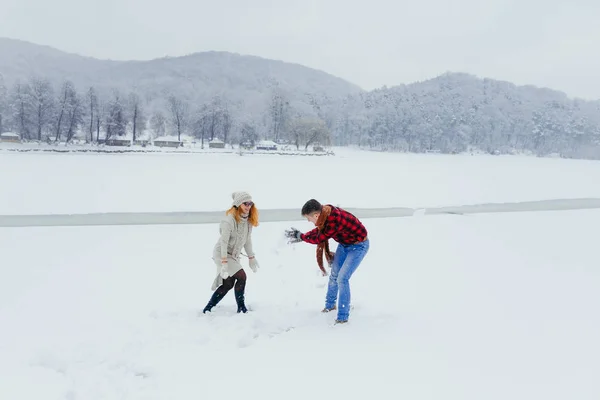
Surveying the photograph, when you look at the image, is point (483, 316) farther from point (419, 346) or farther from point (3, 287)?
point (3, 287)

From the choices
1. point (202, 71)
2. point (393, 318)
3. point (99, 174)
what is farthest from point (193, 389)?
point (202, 71)

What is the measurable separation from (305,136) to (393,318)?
2490 inches

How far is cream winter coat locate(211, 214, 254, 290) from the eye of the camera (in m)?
5.14

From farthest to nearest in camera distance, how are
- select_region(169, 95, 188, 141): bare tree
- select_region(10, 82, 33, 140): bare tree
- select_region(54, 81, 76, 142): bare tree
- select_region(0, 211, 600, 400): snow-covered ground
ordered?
select_region(169, 95, 188, 141): bare tree < select_region(54, 81, 76, 142): bare tree < select_region(10, 82, 33, 140): bare tree < select_region(0, 211, 600, 400): snow-covered ground

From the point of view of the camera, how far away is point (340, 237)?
5.02 meters

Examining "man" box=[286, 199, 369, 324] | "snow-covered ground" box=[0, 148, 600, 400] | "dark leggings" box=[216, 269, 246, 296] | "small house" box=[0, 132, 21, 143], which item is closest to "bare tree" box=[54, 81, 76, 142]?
"small house" box=[0, 132, 21, 143]

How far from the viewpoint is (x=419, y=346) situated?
4.42 meters

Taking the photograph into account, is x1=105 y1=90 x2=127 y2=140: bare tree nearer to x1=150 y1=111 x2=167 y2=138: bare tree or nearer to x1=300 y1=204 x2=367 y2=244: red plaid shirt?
x1=150 y1=111 x2=167 y2=138: bare tree

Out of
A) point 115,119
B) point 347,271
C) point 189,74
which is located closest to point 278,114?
point 115,119

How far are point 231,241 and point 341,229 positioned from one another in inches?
59.3

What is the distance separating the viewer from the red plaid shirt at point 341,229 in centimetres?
484

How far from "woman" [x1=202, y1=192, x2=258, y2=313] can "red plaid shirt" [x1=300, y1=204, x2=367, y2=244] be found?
0.91 meters

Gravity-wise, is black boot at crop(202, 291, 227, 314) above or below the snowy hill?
below

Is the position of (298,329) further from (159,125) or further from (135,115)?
(159,125)
